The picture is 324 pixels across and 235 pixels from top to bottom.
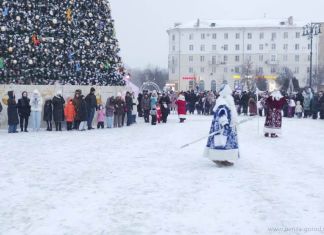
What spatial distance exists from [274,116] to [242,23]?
9153cm

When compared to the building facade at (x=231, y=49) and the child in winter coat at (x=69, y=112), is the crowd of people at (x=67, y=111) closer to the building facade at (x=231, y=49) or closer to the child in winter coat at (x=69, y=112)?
the child in winter coat at (x=69, y=112)

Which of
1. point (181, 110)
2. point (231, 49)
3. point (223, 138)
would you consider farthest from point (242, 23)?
point (223, 138)

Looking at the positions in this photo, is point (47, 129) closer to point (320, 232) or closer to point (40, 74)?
point (40, 74)

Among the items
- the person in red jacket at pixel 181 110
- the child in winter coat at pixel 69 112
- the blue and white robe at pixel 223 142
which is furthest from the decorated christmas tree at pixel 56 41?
the blue and white robe at pixel 223 142

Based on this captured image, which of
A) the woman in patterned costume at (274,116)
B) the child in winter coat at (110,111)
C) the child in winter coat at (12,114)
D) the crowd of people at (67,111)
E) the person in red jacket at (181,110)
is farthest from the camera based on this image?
the person in red jacket at (181,110)

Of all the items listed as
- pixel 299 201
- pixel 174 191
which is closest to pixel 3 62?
pixel 174 191

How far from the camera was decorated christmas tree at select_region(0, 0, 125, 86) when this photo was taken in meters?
20.6

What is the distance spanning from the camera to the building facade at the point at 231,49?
10338 centimetres

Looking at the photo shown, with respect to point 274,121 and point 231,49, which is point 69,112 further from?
point 231,49

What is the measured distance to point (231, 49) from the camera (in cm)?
10494

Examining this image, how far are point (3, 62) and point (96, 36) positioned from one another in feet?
13.4

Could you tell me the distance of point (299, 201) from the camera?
7.79 meters

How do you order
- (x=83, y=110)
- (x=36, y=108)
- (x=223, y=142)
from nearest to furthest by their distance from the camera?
1. (x=223, y=142)
2. (x=36, y=108)
3. (x=83, y=110)

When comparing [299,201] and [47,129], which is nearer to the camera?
[299,201]
